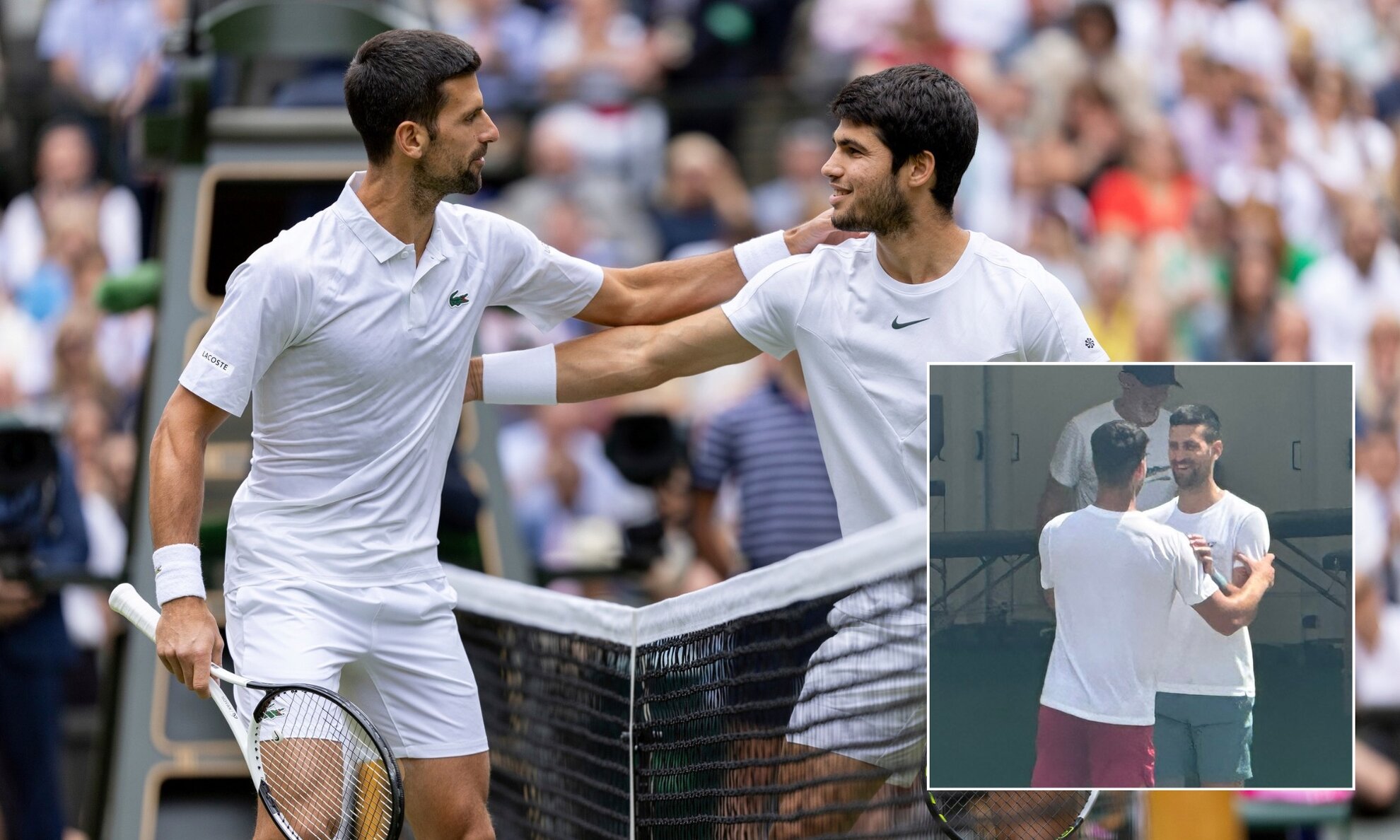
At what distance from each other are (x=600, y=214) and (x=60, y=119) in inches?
124

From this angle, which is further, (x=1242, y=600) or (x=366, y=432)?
(x=366, y=432)

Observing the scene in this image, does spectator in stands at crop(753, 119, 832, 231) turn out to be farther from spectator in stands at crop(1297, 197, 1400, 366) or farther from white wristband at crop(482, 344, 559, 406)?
white wristband at crop(482, 344, 559, 406)

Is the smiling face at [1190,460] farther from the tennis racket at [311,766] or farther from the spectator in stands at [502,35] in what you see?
the spectator in stands at [502,35]

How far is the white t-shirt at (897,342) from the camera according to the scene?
439 centimetres

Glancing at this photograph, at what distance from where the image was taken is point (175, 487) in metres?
4.29

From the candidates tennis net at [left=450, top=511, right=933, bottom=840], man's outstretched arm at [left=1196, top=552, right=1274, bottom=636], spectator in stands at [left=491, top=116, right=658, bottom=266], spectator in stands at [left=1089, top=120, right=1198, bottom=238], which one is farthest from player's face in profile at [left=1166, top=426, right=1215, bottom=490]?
spectator in stands at [left=1089, top=120, right=1198, bottom=238]

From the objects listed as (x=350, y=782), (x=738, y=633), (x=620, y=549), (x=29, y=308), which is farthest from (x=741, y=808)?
(x=29, y=308)

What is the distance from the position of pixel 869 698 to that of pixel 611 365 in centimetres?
120

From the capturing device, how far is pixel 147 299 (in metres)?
8.64

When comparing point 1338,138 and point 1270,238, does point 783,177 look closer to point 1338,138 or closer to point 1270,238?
point 1270,238

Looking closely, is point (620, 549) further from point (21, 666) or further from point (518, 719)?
point (518, 719)

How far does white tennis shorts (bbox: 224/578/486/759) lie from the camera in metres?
4.40

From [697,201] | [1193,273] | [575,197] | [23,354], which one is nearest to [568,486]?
[575,197]

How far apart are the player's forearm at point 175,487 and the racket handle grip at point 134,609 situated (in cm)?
16
